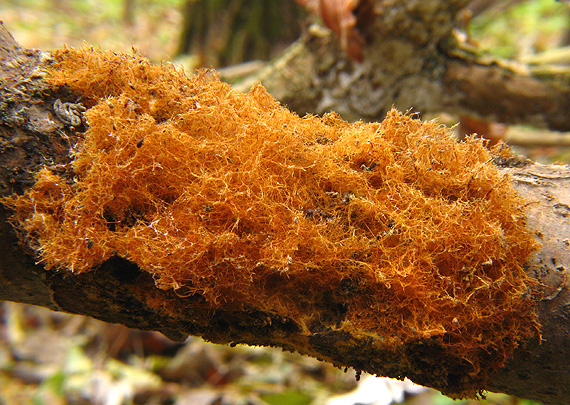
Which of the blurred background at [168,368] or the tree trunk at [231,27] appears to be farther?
the tree trunk at [231,27]

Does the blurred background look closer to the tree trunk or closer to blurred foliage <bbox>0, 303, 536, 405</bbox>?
blurred foliage <bbox>0, 303, 536, 405</bbox>

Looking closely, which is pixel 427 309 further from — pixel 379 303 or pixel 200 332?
pixel 200 332

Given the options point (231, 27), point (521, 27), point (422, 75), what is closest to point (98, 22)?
point (231, 27)

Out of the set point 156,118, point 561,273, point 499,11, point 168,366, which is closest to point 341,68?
point 156,118

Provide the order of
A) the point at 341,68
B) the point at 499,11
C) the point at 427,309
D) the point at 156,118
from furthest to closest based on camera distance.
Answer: the point at 499,11, the point at 341,68, the point at 156,118, the point at 427,309

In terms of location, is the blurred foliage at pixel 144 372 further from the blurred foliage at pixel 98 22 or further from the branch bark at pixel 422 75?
the blurred foliage at pixel 98 22

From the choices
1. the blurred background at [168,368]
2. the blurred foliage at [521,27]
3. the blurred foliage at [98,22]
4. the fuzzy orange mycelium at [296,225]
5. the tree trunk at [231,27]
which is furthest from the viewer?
the blurred foliage at [98,22]

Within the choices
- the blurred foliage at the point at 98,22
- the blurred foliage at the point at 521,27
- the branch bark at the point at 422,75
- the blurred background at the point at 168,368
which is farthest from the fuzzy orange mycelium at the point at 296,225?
the blurred foliage at the point at 98,22

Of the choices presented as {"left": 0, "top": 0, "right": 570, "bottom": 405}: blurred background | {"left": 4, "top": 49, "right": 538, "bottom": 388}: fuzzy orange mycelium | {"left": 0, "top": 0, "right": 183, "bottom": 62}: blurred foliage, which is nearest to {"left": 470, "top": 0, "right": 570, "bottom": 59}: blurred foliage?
{"left": 0, "top": 0, "right": 570, "bottom": 405}: blurred background
